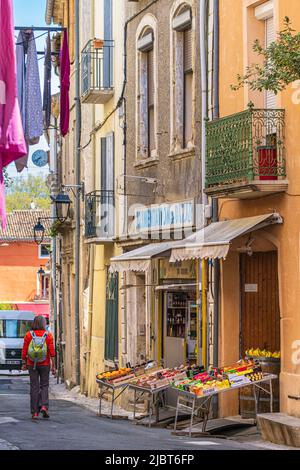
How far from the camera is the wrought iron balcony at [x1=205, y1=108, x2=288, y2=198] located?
17438mm

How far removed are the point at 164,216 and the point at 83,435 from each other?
7200 mm

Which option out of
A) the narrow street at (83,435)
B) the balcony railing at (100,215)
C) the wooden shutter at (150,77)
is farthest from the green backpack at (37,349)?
the balcony railing at (100,215)

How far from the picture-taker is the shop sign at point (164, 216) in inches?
837

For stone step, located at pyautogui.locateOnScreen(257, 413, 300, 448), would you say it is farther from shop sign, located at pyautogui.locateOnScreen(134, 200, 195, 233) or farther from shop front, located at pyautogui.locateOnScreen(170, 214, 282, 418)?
shop sign, located at pyautogui.locateOnScreen(134, 200, 195, 233)

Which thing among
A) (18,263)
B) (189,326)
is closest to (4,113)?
(189,326)

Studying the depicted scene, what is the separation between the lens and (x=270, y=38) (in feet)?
61.8

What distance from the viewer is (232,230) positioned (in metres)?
18.2

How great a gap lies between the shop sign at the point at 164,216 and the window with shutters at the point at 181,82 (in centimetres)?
110

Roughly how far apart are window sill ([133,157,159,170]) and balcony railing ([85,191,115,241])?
8.30 ft

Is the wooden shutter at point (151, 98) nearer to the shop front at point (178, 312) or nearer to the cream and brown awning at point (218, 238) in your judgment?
the shop front at point (178, 312)

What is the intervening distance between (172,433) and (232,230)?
308 cm

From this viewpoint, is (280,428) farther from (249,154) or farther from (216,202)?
(216,202)
